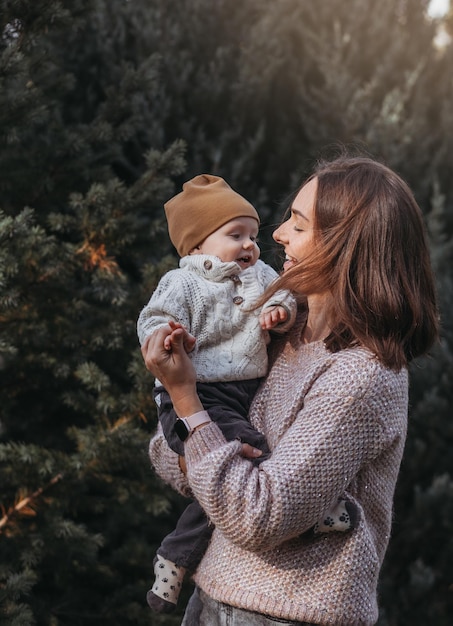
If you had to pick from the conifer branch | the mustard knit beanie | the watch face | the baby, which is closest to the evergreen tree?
the conifer branch

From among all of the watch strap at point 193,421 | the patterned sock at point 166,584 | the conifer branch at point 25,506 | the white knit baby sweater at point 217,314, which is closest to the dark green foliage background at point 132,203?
the conifer branch at point 25,506

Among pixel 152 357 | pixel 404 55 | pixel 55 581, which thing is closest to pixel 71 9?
pixel 152 357

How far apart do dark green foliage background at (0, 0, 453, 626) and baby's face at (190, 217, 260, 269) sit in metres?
0.69

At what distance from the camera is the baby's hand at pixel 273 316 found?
83.1 inches

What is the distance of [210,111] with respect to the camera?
15.9 feet

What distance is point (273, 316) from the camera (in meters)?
2.11

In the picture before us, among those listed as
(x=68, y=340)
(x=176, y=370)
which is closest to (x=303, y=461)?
(x=176, y=370)

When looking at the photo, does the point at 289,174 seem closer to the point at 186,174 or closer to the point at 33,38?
the point at 186,174

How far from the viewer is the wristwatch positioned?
1.85 m

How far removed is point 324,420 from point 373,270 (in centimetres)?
37

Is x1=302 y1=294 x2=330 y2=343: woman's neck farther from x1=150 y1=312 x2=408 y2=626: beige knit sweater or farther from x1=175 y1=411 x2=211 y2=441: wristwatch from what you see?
x1=175 y1=411 x2=211 y2=441: wristwatch

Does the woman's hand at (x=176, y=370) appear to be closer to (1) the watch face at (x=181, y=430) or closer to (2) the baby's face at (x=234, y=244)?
(1) the watch face at (x=181, y=430)

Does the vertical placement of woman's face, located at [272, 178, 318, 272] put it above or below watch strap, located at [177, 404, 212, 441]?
above

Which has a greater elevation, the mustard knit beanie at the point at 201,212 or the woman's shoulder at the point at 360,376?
the mustard knit beanie at the point at 201,212
